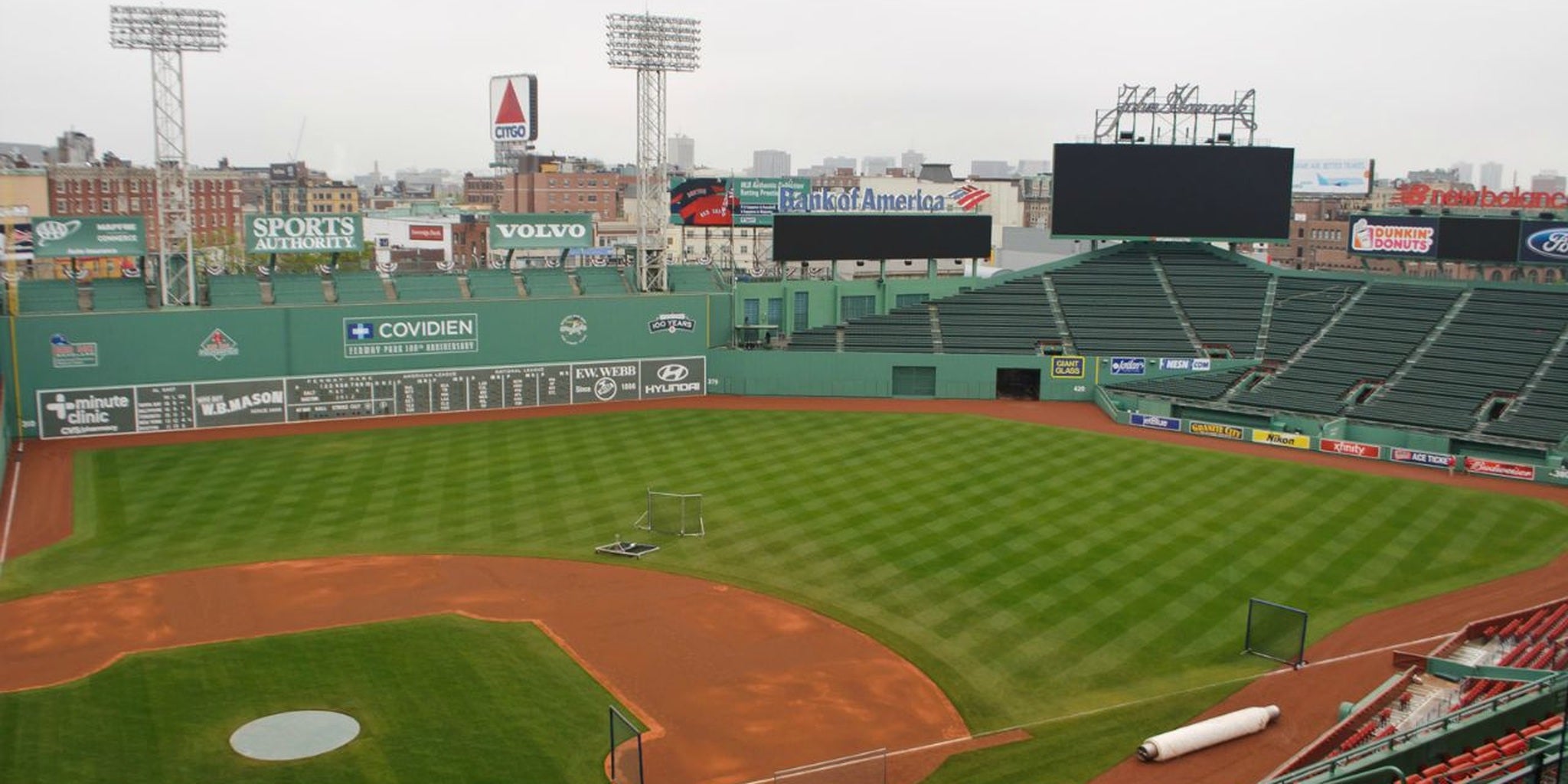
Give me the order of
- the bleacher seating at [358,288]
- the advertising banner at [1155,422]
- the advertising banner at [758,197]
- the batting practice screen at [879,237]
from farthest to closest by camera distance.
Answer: the advertising banner at [758,197], the batting practice screen at [879,237], the bleacher seating at [358,288], the advertising banner at [1155,422]

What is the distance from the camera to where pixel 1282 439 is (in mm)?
45625

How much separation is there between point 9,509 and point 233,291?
1487 cm

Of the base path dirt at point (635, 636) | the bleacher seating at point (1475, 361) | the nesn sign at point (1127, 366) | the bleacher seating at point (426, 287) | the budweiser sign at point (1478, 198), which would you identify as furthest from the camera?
the nesn sign at point (1127, 366)

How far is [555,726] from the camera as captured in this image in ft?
70.8

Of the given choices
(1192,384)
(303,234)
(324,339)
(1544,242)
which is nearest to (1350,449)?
(1192,384)

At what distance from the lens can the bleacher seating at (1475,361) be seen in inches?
1834

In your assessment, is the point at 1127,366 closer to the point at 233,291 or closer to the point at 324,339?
the point at 324,339

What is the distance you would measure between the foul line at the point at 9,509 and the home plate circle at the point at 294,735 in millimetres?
13727

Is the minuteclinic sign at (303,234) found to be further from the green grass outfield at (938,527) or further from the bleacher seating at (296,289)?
the green grass outfield at (938,527)

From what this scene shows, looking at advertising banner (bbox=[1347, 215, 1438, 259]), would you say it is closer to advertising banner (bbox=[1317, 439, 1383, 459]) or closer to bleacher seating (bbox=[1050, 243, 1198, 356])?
bleacher seating (bbox=[1050, 243, 1198, 356])

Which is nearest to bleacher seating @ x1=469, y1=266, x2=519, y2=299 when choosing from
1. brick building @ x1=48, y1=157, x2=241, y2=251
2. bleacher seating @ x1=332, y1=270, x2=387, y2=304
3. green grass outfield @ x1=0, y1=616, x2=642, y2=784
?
bleacher seating @ x1=332, y1=270, x2=387, y2=304

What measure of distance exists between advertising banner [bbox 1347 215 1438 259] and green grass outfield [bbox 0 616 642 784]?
155 feet

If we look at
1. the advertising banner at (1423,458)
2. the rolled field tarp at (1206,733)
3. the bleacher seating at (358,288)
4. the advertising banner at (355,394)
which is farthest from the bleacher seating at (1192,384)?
the bleacher seating at (358,288)

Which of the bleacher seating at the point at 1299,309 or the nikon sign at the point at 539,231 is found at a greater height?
the nikon sign at the point at 539,231
